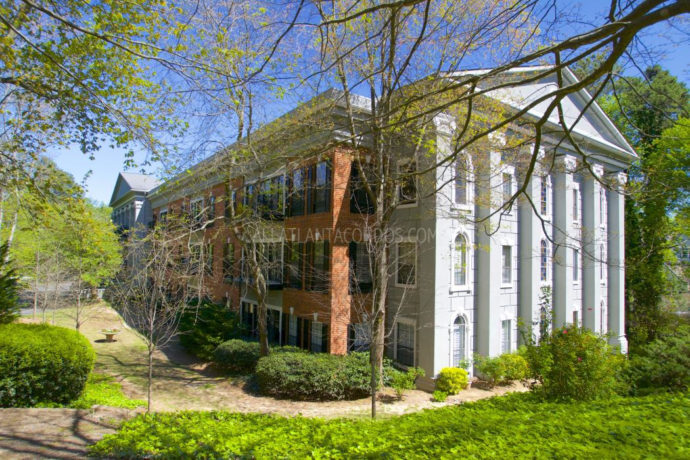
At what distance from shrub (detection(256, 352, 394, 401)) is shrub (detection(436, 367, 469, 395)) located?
1817mm

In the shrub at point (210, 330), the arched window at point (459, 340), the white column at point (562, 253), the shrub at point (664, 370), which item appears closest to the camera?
the shrub at point (664, 370)

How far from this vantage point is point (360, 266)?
16.1 metres

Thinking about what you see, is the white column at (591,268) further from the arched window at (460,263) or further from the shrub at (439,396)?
the shrub at (439,396)

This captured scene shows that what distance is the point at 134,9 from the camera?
23.7ft

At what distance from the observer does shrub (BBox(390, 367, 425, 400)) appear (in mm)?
13094

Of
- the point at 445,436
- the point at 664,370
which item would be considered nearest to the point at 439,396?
the point at 664,370

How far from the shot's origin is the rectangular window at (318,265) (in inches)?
627

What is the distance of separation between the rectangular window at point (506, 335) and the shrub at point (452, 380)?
3.72 meters

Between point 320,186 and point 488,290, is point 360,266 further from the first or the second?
point 488,290

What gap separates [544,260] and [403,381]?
10.4 meters

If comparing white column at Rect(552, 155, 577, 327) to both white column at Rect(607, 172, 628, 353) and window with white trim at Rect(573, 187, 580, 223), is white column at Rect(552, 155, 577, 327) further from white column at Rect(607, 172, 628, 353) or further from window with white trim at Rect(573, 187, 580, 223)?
white column at Rect(607, 172, 628, 353)

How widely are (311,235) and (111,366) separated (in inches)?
388

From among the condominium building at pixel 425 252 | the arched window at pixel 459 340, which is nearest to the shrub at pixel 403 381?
the condominium building at pixel 425 252

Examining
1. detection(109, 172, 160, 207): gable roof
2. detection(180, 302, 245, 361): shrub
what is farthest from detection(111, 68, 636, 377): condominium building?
detection(109, 172, 160, 207): gable roof
